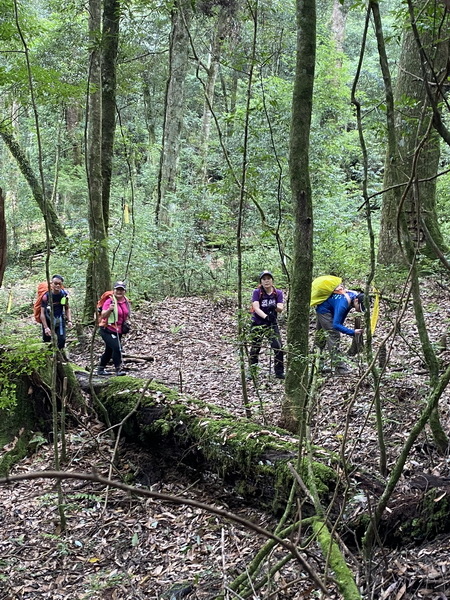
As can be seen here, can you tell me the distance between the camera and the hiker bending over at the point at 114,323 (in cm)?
830

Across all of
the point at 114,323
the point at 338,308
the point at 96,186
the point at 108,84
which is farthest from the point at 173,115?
the point at 338,308

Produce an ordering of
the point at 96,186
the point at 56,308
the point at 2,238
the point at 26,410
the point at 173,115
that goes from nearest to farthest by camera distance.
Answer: the point at 2,238, the point at 26,410, the point at 56,308, the point at 96,186, the point at 173,115

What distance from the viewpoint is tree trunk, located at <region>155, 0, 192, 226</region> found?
15234mm

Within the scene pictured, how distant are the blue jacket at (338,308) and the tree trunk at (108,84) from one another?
20.8 feet

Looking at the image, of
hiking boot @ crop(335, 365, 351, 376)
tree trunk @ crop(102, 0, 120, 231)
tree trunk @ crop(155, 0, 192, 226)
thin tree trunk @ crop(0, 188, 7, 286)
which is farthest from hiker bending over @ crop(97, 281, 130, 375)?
tree trunk @ crop(155, 0, 192, 226)

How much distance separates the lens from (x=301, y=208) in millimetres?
5246

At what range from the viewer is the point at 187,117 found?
27.5m

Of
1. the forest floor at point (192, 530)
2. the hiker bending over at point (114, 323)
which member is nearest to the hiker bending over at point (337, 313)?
the forest floor at point (192, 530)

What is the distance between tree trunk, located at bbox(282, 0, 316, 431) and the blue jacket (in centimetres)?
198

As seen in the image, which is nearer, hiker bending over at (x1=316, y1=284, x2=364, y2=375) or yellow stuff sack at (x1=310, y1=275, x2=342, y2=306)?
hiker bending over at (x1=316, y1=284, x2=364, y2=375)

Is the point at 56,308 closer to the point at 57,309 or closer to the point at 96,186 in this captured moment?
the point at 57,309

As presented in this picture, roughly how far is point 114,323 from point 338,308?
12.3 ft

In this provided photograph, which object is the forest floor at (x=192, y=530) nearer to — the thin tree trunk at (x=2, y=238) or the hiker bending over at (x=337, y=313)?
the hiker bending over at (x=337, y=313)

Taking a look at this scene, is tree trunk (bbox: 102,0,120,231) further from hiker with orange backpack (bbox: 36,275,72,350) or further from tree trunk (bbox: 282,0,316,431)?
tree trunk (bbox: 282,0,316,431)
